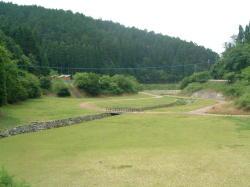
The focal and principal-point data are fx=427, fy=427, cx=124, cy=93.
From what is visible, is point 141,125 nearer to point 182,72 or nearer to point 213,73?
point 213,73

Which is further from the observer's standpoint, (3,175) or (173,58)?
(173,58)

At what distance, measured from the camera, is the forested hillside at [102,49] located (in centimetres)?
12075

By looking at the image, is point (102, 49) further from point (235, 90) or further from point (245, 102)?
point (245, 102)

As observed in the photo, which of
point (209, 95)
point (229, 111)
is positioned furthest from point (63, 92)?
point (229, 111)

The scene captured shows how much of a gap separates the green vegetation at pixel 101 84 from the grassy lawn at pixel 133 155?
168 ft

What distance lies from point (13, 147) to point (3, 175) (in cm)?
1502

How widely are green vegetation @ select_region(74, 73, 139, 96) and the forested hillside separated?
24.7m

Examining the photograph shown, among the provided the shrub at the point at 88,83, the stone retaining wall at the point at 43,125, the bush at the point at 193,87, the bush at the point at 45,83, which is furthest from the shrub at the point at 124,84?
the stone retaining wall at the point at 43,125

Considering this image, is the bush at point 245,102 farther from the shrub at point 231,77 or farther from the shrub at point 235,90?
the shrub at point 231,77

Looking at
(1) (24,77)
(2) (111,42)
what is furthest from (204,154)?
(2) (111,42)

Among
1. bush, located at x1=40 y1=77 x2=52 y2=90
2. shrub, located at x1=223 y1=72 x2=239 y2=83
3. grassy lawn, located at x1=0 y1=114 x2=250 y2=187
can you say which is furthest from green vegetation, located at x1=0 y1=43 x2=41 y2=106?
shrub, located at x1=223 y1=72 x2=239 y2=83

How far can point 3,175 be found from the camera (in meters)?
11.4

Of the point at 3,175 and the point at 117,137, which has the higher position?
the point at 3,175

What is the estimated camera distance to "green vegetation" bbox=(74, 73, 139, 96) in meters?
88.2
